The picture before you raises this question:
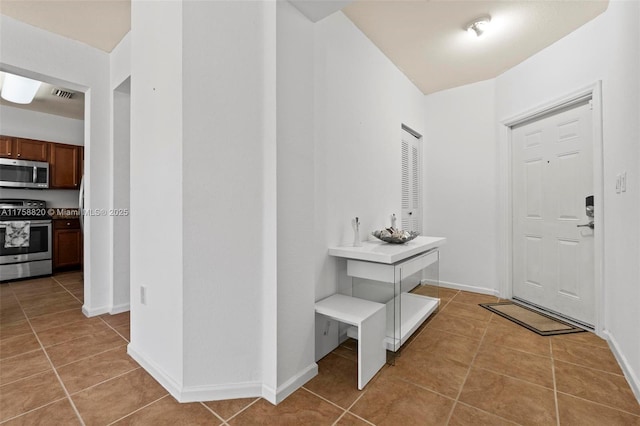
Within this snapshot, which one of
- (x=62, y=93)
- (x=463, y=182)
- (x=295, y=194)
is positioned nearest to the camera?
(x=295, y=194)

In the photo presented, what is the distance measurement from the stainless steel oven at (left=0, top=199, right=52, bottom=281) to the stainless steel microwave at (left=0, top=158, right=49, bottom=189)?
0.88ft

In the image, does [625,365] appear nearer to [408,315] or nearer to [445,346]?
[445,346]

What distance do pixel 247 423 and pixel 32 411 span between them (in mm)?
1133

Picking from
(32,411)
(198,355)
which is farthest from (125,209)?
(198,355)

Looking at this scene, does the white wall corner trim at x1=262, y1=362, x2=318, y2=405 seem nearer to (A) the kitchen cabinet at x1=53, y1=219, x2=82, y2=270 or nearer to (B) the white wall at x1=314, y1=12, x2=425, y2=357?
(B) the white wall at x1=314, y1=12, x2=425, y2=357

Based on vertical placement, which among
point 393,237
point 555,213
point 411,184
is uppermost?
point 411,184

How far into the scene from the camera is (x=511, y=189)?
3258 mm

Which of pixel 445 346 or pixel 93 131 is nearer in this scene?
pixel 445 346

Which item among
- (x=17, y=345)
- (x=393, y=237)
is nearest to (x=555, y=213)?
(x=393, y=237)

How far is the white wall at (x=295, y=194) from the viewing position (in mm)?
1587

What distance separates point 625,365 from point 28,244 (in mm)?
6614

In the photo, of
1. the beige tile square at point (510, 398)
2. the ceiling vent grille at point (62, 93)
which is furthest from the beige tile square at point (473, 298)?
the ceiling vent grille at point (62, 93)

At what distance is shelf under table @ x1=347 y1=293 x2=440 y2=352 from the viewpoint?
2.03 m

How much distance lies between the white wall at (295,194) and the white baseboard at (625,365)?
5.92ft
